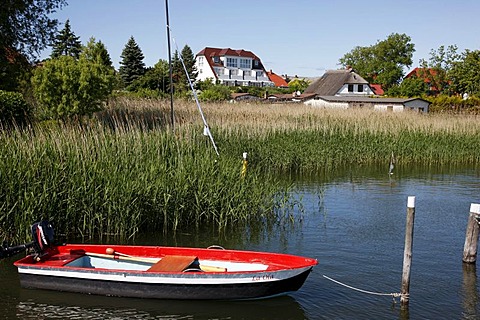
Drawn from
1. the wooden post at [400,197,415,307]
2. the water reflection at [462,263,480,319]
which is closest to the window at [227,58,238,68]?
the water reflection at [462,263,480,319]

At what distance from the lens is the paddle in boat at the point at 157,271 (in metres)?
7.96

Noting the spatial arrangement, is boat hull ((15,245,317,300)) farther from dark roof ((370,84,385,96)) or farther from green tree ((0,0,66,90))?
dark roof ((370,84,385,96))

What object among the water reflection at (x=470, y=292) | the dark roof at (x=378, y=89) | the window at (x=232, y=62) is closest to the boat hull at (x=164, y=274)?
the water reflection at (x=470, y=292)

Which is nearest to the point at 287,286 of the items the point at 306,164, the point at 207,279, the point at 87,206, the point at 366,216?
the point at 207,279

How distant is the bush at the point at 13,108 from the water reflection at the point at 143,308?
11.6m

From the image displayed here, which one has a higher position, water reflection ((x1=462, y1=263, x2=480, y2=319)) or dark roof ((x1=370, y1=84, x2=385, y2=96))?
dark roof ((x1=370, y1=84, x2=385, y2=96))

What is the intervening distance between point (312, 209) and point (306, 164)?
661 cm

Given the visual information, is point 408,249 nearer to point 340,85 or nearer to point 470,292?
point 470,292

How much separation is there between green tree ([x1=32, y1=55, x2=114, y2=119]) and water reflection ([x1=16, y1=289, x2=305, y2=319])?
40.7ft

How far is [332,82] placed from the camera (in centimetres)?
6725

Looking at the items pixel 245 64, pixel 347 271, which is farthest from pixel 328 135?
pixel 245 64

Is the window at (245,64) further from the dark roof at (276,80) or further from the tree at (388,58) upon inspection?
the tree at (388,58)

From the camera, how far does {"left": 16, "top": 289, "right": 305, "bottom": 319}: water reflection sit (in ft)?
26.4

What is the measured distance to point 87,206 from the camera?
10930 millimetres
